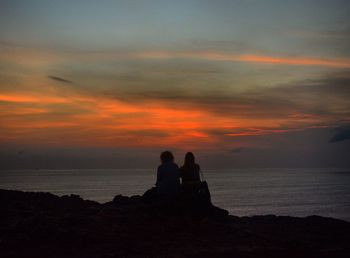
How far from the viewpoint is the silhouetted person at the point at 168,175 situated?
16.0m

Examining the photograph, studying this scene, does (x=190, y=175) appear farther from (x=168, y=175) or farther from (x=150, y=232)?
(x=150, y=232)

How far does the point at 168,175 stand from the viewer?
16.1 meters

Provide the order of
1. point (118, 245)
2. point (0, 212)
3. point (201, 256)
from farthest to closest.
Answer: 1. point (0, 212)
2. point (118, 245)
3. point (201, 256)

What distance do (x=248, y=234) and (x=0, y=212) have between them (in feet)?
26.9

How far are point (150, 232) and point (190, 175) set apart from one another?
343cm

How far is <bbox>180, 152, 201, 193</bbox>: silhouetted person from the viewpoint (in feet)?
54.0

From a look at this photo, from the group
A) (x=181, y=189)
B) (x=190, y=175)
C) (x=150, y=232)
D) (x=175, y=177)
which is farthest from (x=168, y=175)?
(x=150, y=232)

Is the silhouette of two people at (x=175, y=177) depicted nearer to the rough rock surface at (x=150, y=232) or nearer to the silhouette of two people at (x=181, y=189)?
the silhouette of two people at (x=181, y=189)

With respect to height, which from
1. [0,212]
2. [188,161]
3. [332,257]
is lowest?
[332,257]

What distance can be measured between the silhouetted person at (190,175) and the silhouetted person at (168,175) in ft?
1.30

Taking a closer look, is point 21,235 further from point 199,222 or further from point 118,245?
point 199,222

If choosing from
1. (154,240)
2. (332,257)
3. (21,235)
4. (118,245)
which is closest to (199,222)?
(154,240)

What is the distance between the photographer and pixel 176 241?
1304 centimetres

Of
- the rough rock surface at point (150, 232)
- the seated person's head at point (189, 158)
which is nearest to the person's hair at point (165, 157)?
the seated person's head at point (189, 158)
